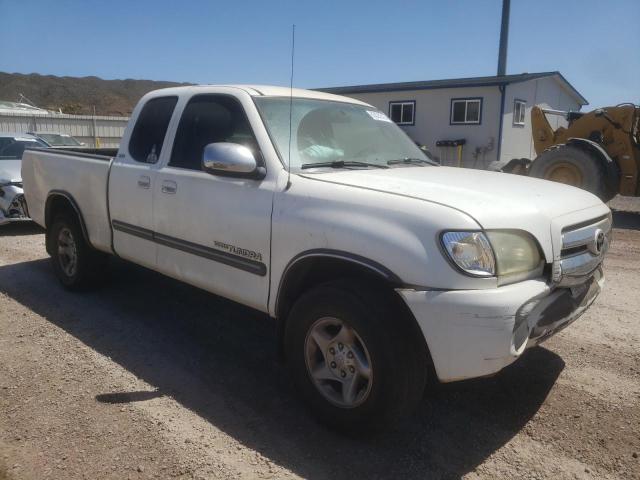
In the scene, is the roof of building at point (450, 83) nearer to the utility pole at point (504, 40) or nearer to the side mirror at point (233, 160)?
the utility pole at point (504, 40)

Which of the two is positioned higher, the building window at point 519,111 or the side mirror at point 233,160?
the building window at point 519,111

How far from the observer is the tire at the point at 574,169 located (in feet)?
35.4

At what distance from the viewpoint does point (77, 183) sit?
5.17 metres

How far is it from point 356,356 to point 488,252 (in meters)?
0.90

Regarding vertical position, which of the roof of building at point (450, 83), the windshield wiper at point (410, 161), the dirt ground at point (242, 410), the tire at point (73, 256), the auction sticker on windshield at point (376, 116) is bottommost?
the dirt ground at point (242, 410)

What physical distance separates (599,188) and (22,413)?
35.2 feet

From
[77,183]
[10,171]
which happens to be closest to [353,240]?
[77,183]

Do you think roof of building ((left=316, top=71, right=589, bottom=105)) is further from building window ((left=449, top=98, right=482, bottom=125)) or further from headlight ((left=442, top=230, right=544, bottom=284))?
headlight ((left=442, top=230, right=544, bottom=284))

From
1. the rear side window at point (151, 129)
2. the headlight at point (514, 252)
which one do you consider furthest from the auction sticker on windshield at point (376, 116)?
the headlight at point (514, 252)

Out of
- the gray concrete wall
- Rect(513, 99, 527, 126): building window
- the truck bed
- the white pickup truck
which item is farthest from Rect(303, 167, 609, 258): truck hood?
the gray concrete wall

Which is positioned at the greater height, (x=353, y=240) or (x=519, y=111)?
(x=519, y=111)

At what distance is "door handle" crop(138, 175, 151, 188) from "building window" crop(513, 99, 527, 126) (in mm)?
19047

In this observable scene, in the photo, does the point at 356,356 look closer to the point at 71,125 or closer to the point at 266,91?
the point at 266,91

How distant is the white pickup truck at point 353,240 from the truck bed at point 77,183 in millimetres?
448
